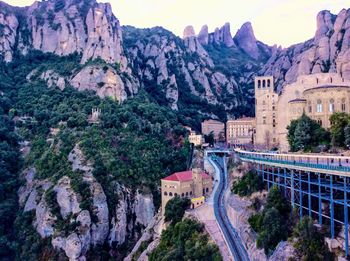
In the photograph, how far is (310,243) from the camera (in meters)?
31.9

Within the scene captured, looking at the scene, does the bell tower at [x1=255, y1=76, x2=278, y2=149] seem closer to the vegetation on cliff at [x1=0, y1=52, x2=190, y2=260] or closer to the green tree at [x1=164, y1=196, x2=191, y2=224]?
the vegetation on cliff at [x1=0, y1=52, x2=190, y2=260]

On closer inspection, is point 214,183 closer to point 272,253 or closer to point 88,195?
point 88,195

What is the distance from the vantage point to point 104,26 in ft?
393

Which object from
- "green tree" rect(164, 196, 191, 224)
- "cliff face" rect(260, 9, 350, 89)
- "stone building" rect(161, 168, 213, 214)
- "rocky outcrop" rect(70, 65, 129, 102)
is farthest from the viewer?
"rocky outcrop" rect(70, 65, 129, 102)

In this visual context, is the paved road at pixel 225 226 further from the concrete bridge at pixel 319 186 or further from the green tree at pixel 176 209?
the concrete bridge at pixel 319 186

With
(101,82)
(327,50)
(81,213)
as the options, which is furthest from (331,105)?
(101,82)

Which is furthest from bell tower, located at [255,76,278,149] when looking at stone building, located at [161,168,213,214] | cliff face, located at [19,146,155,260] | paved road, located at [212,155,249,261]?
cliff face, located at [19,146,155,260]

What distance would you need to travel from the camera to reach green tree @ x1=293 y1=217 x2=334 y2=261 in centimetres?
3125

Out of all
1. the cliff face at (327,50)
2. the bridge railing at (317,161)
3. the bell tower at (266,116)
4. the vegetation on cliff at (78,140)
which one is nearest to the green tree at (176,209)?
the bridge railing at (317,161)

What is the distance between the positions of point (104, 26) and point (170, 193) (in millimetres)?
73897

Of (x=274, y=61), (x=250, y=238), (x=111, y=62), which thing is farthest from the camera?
(x=274, y=61)

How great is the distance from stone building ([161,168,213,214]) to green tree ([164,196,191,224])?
5.43ft

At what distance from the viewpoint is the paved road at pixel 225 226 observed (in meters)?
42.0

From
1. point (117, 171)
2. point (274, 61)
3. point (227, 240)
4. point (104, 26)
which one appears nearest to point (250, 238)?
point (227, 240)
